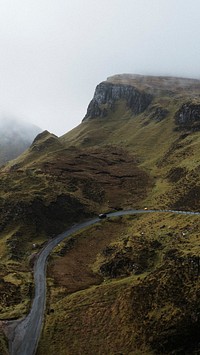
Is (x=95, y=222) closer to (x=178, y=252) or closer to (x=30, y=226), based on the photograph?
(x=30, y=226)

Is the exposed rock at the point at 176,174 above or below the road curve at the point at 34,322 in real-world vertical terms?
above

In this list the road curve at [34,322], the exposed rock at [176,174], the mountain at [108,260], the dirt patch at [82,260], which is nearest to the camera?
the mountain at [108,260]

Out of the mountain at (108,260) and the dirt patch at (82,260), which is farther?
the dirt patch at (82,260)

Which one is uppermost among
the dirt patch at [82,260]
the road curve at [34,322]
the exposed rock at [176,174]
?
the exposed rock at [176,174]

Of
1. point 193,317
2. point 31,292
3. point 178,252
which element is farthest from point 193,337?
point 31,292

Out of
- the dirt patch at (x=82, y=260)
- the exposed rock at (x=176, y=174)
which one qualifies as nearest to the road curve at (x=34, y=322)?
the dirt patch at (x=82, y=260)

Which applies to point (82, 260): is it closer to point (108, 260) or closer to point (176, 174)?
point (108, 260)

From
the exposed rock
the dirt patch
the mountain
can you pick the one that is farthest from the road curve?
the exposed rock

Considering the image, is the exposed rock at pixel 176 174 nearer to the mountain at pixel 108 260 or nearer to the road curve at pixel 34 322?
the mountain at pixel 108 260

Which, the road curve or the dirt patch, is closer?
the road curve

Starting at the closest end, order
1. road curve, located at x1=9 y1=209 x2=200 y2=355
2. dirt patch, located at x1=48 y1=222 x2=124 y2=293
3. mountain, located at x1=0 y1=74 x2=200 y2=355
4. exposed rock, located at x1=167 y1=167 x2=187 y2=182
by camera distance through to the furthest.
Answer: mountain, located at x1=0 y1=74 x2=200 y2=355 < road curve, located at x1=9 y1=209 x2=200 y2=355 < dirt patch, located at x1=48 y1=222 x2=124 y2=293 < exposed rock, located at x1=167 y1=167 x2=187 y2=182

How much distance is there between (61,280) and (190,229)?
3847 cm

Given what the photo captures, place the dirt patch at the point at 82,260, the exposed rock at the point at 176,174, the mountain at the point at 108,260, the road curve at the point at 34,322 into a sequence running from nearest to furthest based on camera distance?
the mountain at the point at 108,260 < the road curve at the point at 34,322 < the dirt patch at the point at 82,260 < the exposed rock at the point at 176,174

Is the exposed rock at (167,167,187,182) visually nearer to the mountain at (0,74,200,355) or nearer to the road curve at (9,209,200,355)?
the mountain at (0,74,200,355)
